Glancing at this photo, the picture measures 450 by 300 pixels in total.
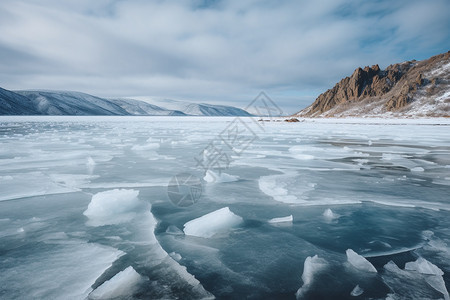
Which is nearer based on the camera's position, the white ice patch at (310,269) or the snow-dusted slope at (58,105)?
the white ice patch at (310,269)

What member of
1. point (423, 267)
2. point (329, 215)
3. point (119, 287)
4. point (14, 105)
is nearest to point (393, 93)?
point (329, 215)

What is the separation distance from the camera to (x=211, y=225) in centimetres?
311

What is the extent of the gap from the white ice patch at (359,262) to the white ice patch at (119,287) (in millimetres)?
1880

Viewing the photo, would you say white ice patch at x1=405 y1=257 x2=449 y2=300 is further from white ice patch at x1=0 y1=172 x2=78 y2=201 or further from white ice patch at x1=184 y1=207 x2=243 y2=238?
white ice patch at x1=0 y1=172 x2=78 y2=201

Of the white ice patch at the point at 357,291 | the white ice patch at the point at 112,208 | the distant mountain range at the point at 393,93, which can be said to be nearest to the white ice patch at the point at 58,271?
the white ice patch at the point at 112,208

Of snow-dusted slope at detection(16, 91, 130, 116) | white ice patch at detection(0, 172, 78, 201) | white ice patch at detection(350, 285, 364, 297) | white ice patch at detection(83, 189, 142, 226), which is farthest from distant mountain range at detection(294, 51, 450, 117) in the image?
snow-dusted slope at detection(16, 91, 130, 116)

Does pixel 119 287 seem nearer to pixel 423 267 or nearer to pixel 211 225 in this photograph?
pixel 211 225

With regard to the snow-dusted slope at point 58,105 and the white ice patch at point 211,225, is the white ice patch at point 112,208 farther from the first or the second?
the snow-dusted slope at point 58,105

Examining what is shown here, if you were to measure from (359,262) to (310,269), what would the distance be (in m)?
0.47

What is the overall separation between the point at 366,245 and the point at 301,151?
7.87m

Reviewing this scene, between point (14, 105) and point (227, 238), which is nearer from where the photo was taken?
point (227, 238)

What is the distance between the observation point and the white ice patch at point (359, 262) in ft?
7.61

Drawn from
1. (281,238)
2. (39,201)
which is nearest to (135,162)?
(39,201)

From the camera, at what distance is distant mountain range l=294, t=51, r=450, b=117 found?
81.8m
